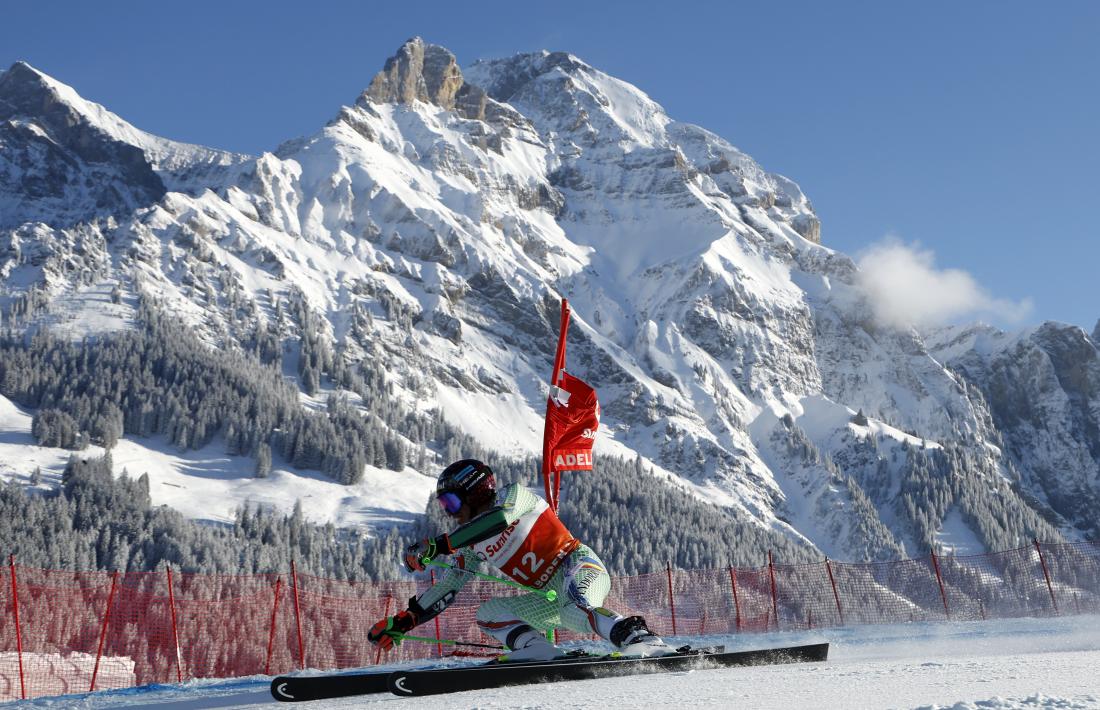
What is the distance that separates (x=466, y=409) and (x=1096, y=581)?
133 meters

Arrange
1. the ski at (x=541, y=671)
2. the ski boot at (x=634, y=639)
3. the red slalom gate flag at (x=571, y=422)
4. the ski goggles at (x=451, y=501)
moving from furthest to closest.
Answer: the red slalom gate flag at (x=571, y=422) < the ski goggles at (x=451, y=501) < the ski boot at (x=634, y=639) < the ski at (x=541, y=671)

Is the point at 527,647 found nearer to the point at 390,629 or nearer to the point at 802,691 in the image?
the point at 390,629

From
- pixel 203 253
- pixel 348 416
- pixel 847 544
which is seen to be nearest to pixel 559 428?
pixel 348 416

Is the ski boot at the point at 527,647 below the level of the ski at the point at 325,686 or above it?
above

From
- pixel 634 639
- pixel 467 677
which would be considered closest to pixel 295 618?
pixel 467 677

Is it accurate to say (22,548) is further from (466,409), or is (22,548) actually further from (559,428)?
(466,409)

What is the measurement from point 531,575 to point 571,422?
625cm

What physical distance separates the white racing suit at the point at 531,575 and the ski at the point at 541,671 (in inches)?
10.4

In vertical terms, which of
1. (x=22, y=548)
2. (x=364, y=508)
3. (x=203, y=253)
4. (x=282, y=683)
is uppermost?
(x=203, y=253)

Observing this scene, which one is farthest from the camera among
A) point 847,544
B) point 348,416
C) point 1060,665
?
point 847,544

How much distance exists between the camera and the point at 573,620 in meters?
6.61

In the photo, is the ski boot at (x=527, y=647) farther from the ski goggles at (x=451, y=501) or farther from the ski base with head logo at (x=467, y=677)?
the ski goggles at (x=451, y=501)

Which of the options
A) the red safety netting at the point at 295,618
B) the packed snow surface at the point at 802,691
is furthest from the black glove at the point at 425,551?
the red safety netting at the point at 295,618

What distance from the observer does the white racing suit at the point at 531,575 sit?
6520 millimetres
